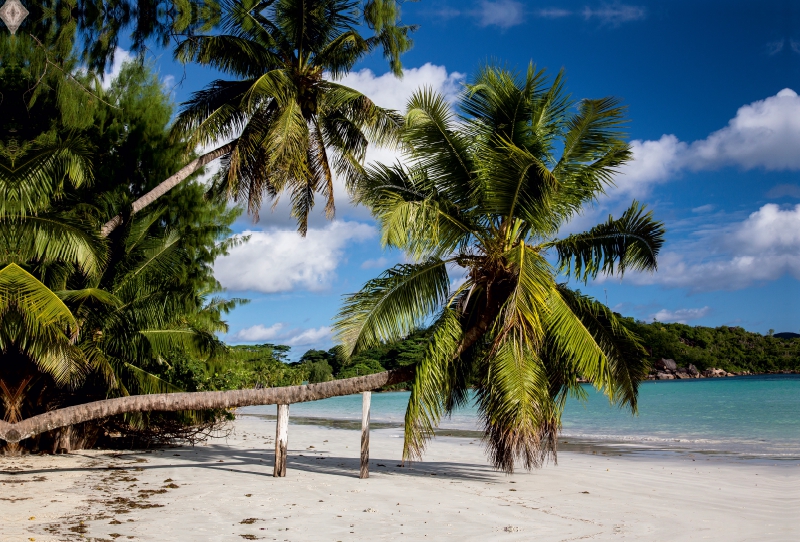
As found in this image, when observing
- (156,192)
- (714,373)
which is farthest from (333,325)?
(714,373)

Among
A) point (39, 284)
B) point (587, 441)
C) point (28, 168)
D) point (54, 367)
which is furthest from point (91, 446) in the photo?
point (587, 441)

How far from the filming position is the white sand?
6.75m

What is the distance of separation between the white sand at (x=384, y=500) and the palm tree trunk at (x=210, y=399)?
948 mm

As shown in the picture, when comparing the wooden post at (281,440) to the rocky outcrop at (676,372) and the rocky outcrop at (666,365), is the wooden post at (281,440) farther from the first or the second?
the rocky outcrop at (676,372)

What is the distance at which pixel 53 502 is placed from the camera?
7.86 meters

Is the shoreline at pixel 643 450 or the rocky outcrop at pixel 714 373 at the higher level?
the rocky outcrop at pixel 714 373

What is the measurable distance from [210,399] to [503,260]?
4.91 metres

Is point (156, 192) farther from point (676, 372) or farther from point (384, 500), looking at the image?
point (676, 372)

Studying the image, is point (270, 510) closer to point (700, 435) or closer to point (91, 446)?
point (91, 446)

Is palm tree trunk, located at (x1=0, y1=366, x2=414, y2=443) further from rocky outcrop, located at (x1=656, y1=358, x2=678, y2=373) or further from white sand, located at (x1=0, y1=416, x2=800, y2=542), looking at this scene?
rocky outcrop, located at (x1=656, y1=358, x2=678, y2=373)

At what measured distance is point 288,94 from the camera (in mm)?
15188

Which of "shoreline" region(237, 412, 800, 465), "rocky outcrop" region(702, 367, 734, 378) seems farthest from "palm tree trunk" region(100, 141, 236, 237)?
"rocky outcrop" region(702, 367, 734, 378)

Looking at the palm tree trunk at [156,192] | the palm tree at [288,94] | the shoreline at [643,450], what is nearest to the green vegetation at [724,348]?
the shoreline at [643,450]

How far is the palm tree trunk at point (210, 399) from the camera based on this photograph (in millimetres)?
9570
